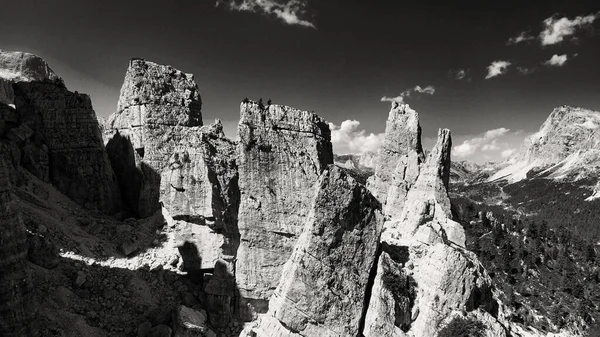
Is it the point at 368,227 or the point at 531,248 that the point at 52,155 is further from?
the point at 531,248

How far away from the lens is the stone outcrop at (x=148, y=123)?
31.0 m

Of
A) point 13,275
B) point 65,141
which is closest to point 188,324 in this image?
point 13,275

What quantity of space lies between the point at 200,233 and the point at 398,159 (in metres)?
31.2

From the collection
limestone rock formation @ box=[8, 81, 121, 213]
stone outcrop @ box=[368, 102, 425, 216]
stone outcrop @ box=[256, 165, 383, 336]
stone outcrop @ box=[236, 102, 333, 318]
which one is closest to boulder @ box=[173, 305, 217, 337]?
stone outcrop @ box=[236, 102, 333, 318]

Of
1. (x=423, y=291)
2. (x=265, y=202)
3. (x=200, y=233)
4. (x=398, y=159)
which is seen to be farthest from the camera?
(x=398, y=159)

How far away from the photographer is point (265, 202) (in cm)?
2336

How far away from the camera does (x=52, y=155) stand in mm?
28156

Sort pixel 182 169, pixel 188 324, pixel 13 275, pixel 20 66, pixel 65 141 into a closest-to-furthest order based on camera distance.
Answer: pixel 13 275 < pixel 188 324 < pixel 182 169 < pixel 65 141 < pixel 20 66

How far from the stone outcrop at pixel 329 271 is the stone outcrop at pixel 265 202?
5.06m

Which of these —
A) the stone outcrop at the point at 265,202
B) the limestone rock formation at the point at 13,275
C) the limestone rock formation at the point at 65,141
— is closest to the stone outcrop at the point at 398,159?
the stone outcrop at the point at 265,202

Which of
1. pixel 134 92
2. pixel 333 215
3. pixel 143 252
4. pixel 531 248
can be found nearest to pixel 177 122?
pixel 134 92

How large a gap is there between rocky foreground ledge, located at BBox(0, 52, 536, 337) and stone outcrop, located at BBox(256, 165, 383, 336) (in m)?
0.08

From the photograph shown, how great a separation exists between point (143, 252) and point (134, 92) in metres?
15.7

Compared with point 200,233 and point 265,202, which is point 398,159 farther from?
point 200,233
